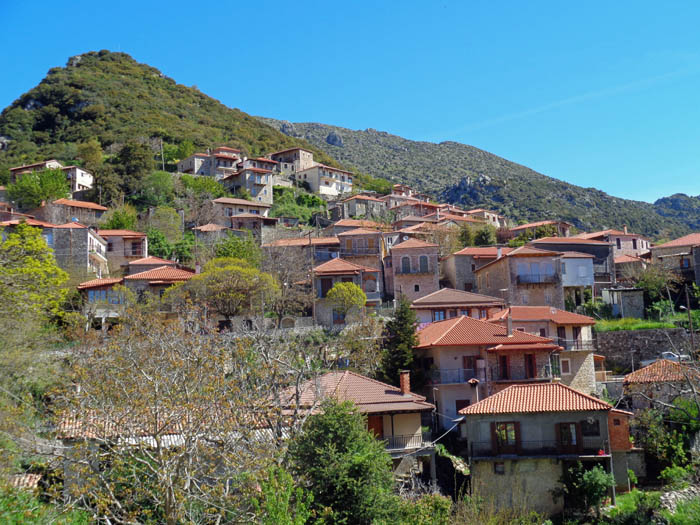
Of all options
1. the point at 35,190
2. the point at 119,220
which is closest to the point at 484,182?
the point at 119,220

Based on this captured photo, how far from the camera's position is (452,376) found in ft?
111

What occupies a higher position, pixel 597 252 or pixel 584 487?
pixel 597 252

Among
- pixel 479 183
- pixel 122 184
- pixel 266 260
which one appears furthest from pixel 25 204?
pixel 479 183

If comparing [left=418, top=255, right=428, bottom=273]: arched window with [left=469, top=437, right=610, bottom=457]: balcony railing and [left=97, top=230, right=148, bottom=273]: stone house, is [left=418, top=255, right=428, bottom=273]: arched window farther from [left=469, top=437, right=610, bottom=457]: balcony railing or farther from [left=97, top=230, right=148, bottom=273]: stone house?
[left=97, top=230, right=148, bottom=273]: stone house

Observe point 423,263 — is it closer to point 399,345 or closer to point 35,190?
point 399,345

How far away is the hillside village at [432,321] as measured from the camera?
91.4ft

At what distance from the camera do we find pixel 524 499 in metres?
27.1

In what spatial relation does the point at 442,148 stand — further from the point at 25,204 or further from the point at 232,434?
the point at 232,434

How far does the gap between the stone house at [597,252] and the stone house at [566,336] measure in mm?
12785

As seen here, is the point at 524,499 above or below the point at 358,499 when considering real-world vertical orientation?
below

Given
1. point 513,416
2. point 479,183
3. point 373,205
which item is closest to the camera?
point 513,416

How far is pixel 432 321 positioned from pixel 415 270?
7.61 metres

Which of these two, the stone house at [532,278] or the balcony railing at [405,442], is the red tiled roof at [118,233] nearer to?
the stone house at [532,278]

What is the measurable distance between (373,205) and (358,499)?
61.4 meters
